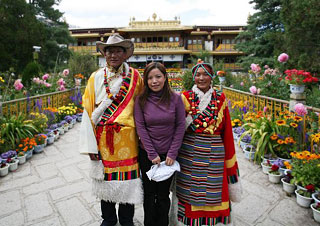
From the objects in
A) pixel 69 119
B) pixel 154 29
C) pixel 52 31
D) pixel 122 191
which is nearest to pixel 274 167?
pixel 122 191

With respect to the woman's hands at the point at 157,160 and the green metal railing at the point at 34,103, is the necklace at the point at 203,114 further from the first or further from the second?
the green metal railing at the point at 34,103

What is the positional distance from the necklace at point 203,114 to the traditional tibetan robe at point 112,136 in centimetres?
55

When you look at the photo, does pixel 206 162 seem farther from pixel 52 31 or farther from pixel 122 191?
pixel 52 31

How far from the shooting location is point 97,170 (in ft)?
6.70

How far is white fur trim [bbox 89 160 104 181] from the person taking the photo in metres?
2.03

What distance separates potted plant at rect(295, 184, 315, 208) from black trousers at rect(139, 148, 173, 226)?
1.77 m

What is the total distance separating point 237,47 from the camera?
17.7 metres

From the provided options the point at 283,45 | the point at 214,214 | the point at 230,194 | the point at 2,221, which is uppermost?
the point at 283,45

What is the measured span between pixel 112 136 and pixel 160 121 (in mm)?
473

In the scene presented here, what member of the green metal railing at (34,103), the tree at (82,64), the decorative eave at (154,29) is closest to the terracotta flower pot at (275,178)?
the green metal railing at (34,103)

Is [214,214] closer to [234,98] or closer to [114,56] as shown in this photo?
[114,56]

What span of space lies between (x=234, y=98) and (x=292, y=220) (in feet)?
15.8

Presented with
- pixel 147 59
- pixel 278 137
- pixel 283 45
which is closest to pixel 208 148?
pixel 278 137

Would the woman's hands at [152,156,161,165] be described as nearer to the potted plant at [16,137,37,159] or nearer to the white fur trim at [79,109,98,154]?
the white fur trim at [79,109,98,154]
